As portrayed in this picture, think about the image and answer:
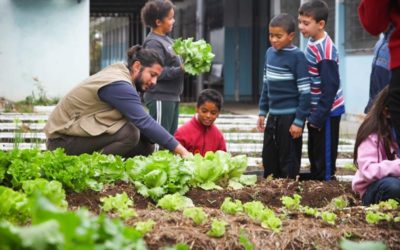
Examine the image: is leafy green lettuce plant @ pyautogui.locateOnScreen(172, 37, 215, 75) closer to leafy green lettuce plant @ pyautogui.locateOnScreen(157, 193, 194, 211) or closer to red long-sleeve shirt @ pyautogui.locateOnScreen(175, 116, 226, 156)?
red long-sleeve shirt @ pyautogui.locateOnScreen(175, 116, 226, 156)

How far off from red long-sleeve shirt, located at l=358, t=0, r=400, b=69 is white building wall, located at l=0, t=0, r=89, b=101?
16502mm

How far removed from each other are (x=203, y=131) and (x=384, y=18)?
11.5 ft

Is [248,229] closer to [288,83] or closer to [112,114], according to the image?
[112,114]

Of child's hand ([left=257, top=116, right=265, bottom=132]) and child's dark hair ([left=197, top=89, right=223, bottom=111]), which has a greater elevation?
child's dark hair ([left=197, top=89, right=223, bottom=111])

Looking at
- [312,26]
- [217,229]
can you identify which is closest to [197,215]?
Result: [217,229]

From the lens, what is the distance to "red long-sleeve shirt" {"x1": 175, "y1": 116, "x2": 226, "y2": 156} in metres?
7.82

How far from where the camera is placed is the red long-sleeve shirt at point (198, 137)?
7816mm

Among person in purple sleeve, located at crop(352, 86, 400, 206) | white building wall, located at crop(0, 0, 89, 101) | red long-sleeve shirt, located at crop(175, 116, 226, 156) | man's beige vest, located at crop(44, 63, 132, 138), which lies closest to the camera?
person in purple sleeve, located at crop(352, 86, 400, 206)

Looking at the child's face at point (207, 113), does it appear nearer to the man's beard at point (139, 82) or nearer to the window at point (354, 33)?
the man's beard at point (139, 82)

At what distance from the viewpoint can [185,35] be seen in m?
26.7

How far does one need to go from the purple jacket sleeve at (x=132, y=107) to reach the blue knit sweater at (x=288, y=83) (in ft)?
4.46

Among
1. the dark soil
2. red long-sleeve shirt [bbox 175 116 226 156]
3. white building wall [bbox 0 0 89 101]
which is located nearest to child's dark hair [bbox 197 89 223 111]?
red long-sleeve shirt [bbox 175 116 226 156]

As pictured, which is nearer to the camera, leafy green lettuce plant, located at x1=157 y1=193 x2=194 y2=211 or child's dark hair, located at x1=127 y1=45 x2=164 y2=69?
leafy green lettuce plant, located at x1=157 y1=193 x2=194 y2=211

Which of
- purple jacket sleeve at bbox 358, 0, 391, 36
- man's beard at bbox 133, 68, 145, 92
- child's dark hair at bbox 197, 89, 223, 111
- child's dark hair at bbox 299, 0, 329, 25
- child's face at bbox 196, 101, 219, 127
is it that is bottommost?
child's face at bbox 196, 101, 219, 127
